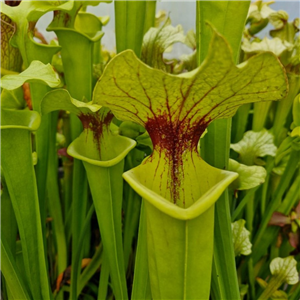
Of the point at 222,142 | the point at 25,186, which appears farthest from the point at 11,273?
the point at 222,142

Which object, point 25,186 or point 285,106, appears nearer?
point 25,186

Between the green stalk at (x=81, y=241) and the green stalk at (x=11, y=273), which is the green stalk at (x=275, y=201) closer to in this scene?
the green stalk at (x=81, y=241)

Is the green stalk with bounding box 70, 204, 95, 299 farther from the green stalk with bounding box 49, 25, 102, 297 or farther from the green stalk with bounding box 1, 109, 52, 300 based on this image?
the green stalk with bounding box 1, 109, 52, 300

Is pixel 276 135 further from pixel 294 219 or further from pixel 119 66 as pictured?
pixel 119 66

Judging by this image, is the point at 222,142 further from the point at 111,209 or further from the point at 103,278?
the point at 103,278

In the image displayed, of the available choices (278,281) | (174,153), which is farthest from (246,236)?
(174,153)

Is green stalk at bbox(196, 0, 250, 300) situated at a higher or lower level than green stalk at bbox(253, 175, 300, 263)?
higher

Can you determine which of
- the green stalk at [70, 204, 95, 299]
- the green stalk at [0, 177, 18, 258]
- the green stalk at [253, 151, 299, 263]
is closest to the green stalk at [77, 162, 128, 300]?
the green stalk at [70, 204, 95, 299]
